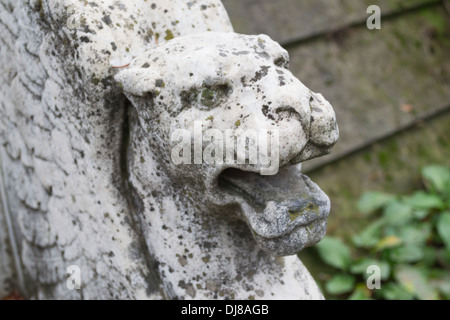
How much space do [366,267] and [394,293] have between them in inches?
5.2

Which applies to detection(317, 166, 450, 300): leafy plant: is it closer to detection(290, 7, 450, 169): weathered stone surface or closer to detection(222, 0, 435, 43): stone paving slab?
detection(290, 7, 450, 169): weathered stone surface

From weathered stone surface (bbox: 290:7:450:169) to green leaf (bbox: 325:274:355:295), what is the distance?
0.43 metres

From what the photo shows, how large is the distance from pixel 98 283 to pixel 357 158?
1383 millimetres

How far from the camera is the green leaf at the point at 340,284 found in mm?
1974

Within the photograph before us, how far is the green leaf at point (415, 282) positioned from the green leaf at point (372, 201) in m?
0.25

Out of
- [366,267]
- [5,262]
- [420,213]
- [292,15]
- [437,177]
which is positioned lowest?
[366,267]

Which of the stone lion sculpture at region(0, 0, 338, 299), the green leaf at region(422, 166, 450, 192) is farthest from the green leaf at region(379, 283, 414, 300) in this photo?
the stone lion sculpture at region(0, 0, 338, 299)

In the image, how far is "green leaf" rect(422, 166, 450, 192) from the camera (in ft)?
7.50

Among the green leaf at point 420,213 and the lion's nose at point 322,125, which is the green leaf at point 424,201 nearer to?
the green leaf at point 420,213

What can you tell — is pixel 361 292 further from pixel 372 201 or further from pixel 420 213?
pixel 420 213

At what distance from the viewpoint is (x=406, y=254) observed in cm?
208

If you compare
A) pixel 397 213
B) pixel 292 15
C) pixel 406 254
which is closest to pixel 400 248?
pixel 406 254

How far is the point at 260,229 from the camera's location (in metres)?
0.91

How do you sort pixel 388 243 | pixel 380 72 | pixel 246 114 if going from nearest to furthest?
pixel 246 114, pixel 388 243, pixel 380 72
